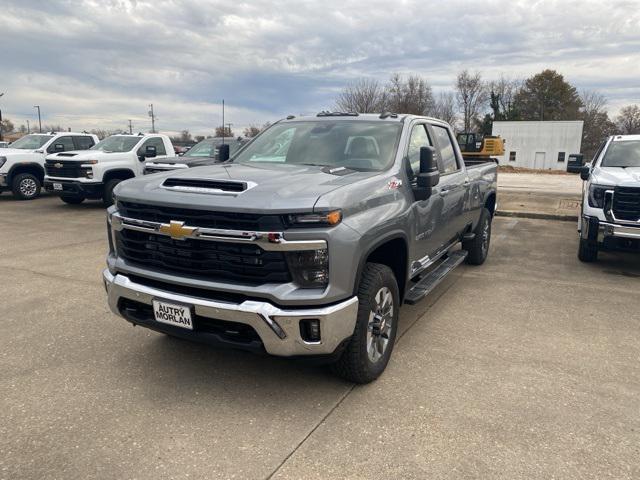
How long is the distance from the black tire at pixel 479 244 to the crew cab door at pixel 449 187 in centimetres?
99

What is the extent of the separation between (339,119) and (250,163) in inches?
39.7

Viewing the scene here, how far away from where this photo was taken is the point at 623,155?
766cm

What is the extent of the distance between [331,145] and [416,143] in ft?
2.64

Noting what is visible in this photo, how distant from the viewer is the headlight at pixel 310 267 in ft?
9.62

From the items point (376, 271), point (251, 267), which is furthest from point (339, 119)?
point (251, 267)

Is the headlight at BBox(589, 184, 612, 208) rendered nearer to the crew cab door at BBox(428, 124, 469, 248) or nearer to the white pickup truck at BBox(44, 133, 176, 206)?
the crew cab door at BBox(428, 124, 469, 248)

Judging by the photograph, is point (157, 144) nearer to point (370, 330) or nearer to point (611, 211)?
point (611, 211)

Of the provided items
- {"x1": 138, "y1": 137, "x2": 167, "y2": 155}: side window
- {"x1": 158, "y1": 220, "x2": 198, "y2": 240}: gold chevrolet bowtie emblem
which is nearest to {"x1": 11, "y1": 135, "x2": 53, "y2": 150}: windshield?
{"x1": 138, "y1": 137, "x2": 167, "y2": 155}: side window

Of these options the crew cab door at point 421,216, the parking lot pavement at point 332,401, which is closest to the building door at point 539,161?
the parking lot pavement at point 332,401

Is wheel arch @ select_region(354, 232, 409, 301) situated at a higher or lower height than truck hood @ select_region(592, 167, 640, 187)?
lower

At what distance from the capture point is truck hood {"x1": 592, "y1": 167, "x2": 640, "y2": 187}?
6371 millimetres

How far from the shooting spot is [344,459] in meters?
2.71

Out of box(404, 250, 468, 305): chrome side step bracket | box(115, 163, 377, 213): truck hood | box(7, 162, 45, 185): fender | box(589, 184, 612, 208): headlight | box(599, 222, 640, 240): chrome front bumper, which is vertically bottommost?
box(404, 250, 468, 305): chrome side step bracket

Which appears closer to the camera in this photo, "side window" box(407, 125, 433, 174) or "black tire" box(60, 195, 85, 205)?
"side window" box(407, 125, 433, 174)
